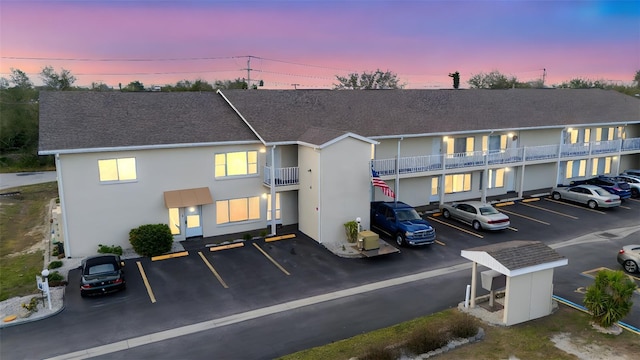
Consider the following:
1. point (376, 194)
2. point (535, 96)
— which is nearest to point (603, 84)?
point (535, 96)

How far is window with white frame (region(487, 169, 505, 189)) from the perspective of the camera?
3306 cm

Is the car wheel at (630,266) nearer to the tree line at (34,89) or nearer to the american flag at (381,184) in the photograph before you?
the american flag at (381,184)

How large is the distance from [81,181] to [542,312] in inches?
788

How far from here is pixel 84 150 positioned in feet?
67.6

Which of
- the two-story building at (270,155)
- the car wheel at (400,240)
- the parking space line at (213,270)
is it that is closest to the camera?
the parking space line at (213,270)

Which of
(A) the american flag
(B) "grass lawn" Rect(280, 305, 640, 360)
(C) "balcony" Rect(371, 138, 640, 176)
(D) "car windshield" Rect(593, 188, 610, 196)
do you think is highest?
(C) "balcony" Rect(371, 138, 640, 176)

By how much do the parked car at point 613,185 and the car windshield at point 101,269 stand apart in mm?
31343

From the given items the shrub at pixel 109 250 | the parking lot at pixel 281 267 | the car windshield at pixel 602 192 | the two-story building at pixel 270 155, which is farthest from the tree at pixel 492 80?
Answer: the shrub at pixel 109 250

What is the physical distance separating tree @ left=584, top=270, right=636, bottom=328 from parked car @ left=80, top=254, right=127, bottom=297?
55.6 ft

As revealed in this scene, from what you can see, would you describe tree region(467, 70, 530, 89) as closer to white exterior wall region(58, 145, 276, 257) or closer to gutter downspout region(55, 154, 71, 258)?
white exterior wall region(58, 145, 276, 257)

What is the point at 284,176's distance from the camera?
2486 cm

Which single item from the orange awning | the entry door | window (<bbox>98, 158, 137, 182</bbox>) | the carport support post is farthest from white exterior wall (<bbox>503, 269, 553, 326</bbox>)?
window (<bbox>98, 158, 137, 182</bbox>)

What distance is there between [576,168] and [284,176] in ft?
85.2

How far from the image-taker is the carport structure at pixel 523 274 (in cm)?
1480
